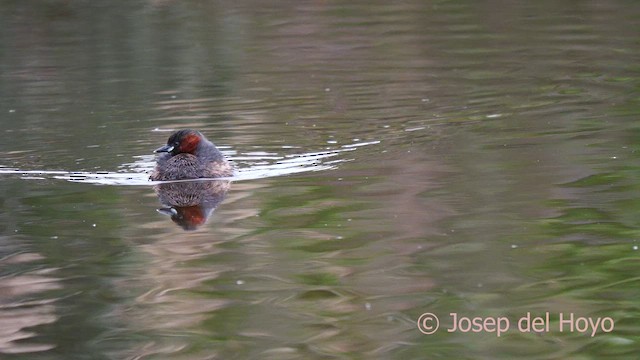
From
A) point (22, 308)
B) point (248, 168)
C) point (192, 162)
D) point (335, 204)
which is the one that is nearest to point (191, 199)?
point (192, 162)

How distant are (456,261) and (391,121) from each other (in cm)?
482

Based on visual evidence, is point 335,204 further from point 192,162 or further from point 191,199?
point 192,162

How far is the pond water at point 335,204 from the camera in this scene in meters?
6.80

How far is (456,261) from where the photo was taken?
7.80m

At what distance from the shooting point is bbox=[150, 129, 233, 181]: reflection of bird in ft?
34.8

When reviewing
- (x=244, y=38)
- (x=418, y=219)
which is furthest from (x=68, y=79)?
(x=418, y=219)

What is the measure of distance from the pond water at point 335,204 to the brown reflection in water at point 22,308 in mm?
17

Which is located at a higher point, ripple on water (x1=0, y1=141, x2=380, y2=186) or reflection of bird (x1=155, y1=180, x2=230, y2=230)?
reflection of bird (x1=155, y1=180, x2=230, y2=230)

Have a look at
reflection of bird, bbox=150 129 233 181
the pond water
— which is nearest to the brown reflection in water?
the pond water

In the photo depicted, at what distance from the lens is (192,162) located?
10734 millimetres

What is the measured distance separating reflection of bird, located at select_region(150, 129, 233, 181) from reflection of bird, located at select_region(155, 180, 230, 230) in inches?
3.3

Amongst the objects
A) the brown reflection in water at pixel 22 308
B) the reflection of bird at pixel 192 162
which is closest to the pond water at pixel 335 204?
the brown reflection in water at pixel 22 308

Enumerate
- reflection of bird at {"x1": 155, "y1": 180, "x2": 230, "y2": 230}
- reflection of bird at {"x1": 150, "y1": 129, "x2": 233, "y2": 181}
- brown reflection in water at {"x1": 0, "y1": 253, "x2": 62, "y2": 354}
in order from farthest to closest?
reflection of bird at {"x1": 150, "y1": 129, "x2": 233, "y2": 181}
reflection of bird at {"x1": 155, "y1": 180, "x2": 230, "y2": 230}
brown reflection in water at {"x1": 0, "y1": 253, "x2": 62, "y2": 354}

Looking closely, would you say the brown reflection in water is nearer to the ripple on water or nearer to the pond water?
the pond water
